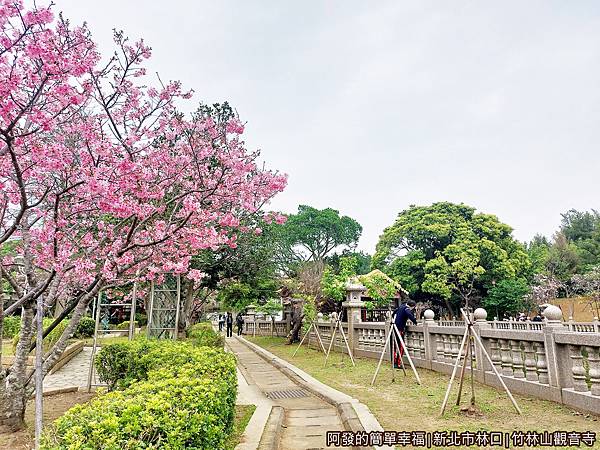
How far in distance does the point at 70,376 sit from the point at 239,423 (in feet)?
25.5

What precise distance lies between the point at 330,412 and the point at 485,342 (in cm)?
337

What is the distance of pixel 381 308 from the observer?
22.5 meters

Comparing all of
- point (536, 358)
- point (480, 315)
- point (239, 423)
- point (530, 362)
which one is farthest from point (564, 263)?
point (239, 423)

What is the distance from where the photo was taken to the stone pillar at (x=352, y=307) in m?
14.1

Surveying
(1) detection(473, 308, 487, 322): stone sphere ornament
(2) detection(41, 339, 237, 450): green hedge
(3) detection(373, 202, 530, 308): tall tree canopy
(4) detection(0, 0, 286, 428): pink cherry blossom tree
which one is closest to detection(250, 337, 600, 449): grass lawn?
(1) detection(473, 308, 487, 322): stone sphere ornament

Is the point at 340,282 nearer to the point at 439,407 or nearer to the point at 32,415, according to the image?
the point at 439,407

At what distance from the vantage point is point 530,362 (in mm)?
6645

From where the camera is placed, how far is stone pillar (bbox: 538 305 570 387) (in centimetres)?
600

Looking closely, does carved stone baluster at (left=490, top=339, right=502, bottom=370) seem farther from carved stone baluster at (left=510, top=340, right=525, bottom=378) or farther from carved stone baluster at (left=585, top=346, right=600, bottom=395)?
carved stone baluster at (left=585, top=346, right=600, bottom=395)

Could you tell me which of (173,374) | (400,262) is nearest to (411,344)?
(173,374)

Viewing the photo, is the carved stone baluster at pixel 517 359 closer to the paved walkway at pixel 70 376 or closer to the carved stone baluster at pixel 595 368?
the carved stone baluster at pixel 595 368

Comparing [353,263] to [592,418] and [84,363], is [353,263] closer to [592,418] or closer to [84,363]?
[84,363]

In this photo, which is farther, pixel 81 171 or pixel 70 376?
pixel 70 376

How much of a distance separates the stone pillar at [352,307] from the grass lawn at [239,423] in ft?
26.2
